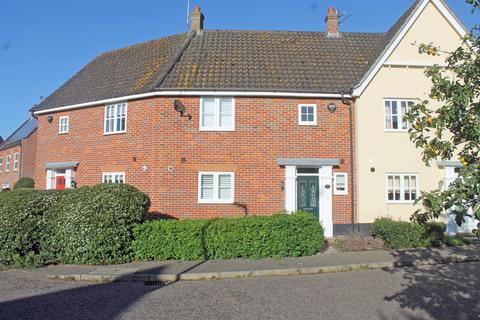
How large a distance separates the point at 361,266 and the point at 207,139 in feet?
24.2

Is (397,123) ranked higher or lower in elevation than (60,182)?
higher

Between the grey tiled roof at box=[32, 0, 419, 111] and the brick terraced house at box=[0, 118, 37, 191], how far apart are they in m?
13.0

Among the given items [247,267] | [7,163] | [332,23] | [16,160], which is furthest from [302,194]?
[7,163]

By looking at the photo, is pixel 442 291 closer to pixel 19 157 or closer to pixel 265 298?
pixel 265 298

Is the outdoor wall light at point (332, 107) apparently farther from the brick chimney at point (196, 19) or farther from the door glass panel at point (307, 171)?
A: the brick chimney at point (196, 19)

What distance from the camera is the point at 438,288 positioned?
7.98 meters

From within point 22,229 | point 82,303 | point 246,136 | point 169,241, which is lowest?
point 82,303

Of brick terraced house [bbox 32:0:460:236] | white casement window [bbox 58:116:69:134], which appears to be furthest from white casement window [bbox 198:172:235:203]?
white casement window [bbox 58:116:69:134]

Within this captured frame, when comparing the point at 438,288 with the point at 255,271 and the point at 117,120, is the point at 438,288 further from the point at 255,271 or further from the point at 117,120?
the point at 117,120

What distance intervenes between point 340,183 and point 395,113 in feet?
11.5

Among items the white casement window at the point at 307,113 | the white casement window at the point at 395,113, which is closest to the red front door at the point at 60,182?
the white casement window at the point at 307,113

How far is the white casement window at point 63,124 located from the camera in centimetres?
1825

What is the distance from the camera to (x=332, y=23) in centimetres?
1917

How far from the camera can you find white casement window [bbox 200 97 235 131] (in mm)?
15117
